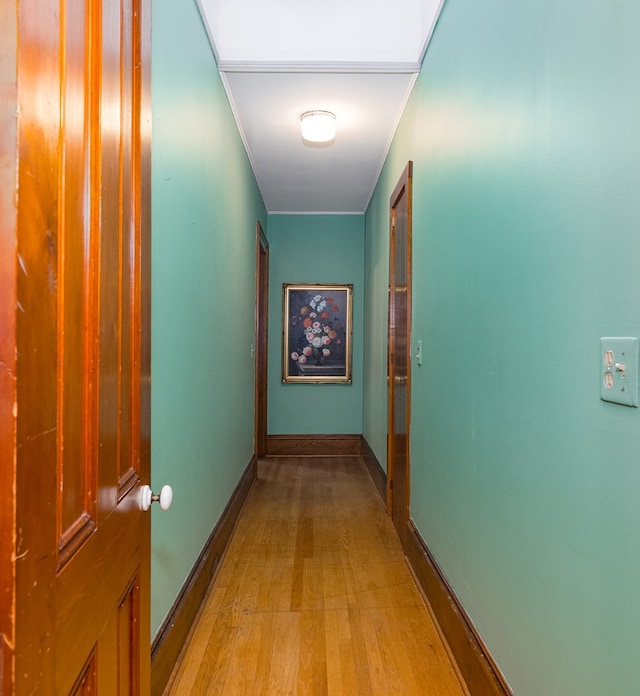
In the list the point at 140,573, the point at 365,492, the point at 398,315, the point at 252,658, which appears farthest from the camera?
the point at 365,492

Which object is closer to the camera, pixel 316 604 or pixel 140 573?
pixel 140 573

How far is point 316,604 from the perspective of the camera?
2.25 meters

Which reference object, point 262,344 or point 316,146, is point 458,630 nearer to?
point 316,146

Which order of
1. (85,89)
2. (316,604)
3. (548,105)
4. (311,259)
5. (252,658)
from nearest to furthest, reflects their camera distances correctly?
(85,89) < (548,105) < (252,658) < (316,604) < (311,259)

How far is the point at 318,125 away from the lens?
10.1ft

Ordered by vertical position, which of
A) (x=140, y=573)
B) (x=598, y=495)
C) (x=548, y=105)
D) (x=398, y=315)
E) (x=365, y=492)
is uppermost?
(x=548, y=105)

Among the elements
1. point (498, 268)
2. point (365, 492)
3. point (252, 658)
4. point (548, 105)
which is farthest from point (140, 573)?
point (365, 492)

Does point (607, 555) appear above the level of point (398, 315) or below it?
below

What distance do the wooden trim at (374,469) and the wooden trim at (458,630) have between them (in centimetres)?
111

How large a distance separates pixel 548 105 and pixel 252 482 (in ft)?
11.2

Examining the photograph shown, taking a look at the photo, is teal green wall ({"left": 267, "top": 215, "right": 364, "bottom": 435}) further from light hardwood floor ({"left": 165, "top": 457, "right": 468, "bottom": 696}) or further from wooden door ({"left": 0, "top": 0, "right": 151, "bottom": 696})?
wooden door ({"left": 0, "top": 0, "right": 151, "bottom": 696})

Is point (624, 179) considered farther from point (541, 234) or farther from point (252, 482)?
point (252, 482)

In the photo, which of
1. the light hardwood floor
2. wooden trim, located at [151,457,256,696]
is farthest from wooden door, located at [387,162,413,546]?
wooden trim, located at [151,457,256,696]

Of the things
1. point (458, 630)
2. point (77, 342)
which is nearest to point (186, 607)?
point (458, 630)
